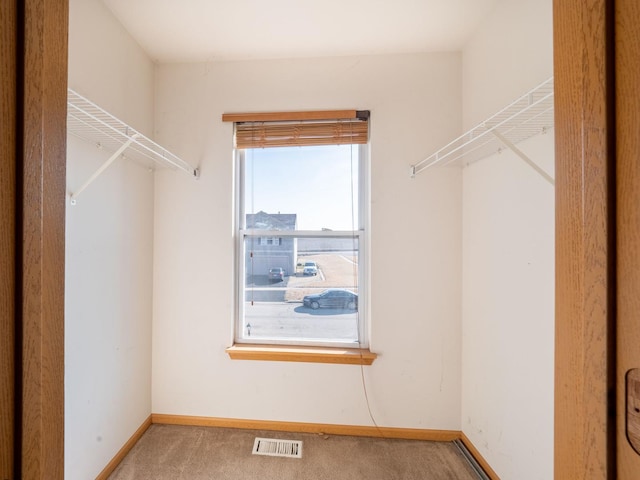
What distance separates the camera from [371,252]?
180cm

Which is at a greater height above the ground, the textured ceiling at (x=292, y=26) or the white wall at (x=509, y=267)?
the textured ceiling at (x=292, y=26)

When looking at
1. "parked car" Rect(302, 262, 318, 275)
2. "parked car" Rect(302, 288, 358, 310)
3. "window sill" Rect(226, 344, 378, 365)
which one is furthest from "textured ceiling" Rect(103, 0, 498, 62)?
"window sill" Rect(226, 344, 378, 365)

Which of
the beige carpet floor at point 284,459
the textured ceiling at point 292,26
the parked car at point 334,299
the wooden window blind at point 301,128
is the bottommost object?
the beige carpet floor at point 284,459

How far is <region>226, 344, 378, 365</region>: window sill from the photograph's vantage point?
175 cm

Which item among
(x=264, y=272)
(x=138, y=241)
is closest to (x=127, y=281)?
(x=138, y=241)

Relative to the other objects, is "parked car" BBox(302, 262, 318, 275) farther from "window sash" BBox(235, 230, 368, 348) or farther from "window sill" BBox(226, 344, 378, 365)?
"window sill" BBox(226, 344, 378, 365)

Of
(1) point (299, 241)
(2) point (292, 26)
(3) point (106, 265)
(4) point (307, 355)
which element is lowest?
(4) point (307, 355)

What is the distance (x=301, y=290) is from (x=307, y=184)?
2.49 ft

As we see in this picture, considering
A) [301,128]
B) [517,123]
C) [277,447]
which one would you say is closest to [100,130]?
[301,128]

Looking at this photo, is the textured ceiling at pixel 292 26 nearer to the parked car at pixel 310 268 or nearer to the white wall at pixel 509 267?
the white wall at pixel 509 267

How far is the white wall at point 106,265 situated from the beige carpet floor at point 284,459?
21 cm

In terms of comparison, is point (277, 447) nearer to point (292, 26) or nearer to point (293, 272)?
point (293, 272)

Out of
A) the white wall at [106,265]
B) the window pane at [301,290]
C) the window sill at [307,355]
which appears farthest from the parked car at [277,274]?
the white wall at [106,265]

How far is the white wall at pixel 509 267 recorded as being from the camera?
3.71 ft
